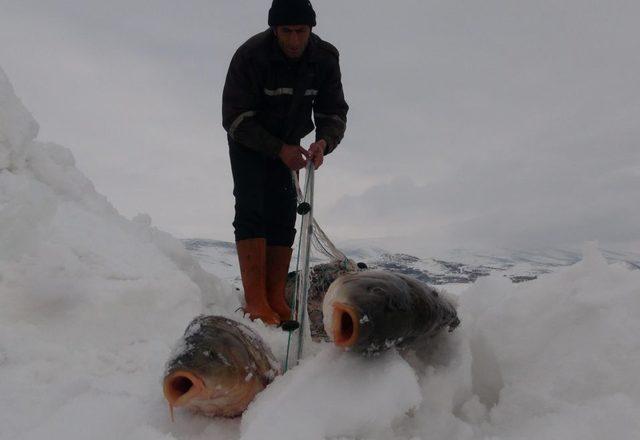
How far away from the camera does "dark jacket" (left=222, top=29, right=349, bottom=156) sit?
3.40 metres

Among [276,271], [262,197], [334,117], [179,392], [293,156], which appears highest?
[334,117]

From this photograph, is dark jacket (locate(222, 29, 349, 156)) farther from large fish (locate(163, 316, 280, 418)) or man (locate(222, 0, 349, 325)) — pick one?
large fish (locate(163, 316, 280, 418))

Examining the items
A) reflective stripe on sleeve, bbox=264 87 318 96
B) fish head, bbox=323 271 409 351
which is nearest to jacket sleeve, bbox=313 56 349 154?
reflective stripe on sleeve, bbox=264 87 318 96

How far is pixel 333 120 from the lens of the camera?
3.82 metres

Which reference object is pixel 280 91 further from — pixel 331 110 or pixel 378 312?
pixel 378 312

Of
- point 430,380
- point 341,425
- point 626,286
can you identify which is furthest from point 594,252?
point 341,425

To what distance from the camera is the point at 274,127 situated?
11.9 ft

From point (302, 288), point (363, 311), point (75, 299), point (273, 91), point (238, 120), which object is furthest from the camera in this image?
point (273, 91)

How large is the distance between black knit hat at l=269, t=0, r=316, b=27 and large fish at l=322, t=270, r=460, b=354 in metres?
1.93

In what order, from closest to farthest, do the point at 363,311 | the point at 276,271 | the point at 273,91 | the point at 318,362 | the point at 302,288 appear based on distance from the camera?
the point at 363,311 → the point at 318,362 → the point at 302,288 → the point at 273,91 → the point at 276,271

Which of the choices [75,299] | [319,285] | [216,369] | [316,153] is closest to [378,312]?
[216,369]

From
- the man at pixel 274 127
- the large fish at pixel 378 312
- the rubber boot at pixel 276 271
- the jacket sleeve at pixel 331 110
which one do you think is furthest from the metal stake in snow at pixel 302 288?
the rubber boot at pixel 276 271

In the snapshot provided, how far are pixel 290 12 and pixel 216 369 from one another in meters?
2.35

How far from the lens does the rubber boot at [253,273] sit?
360 centimetres
